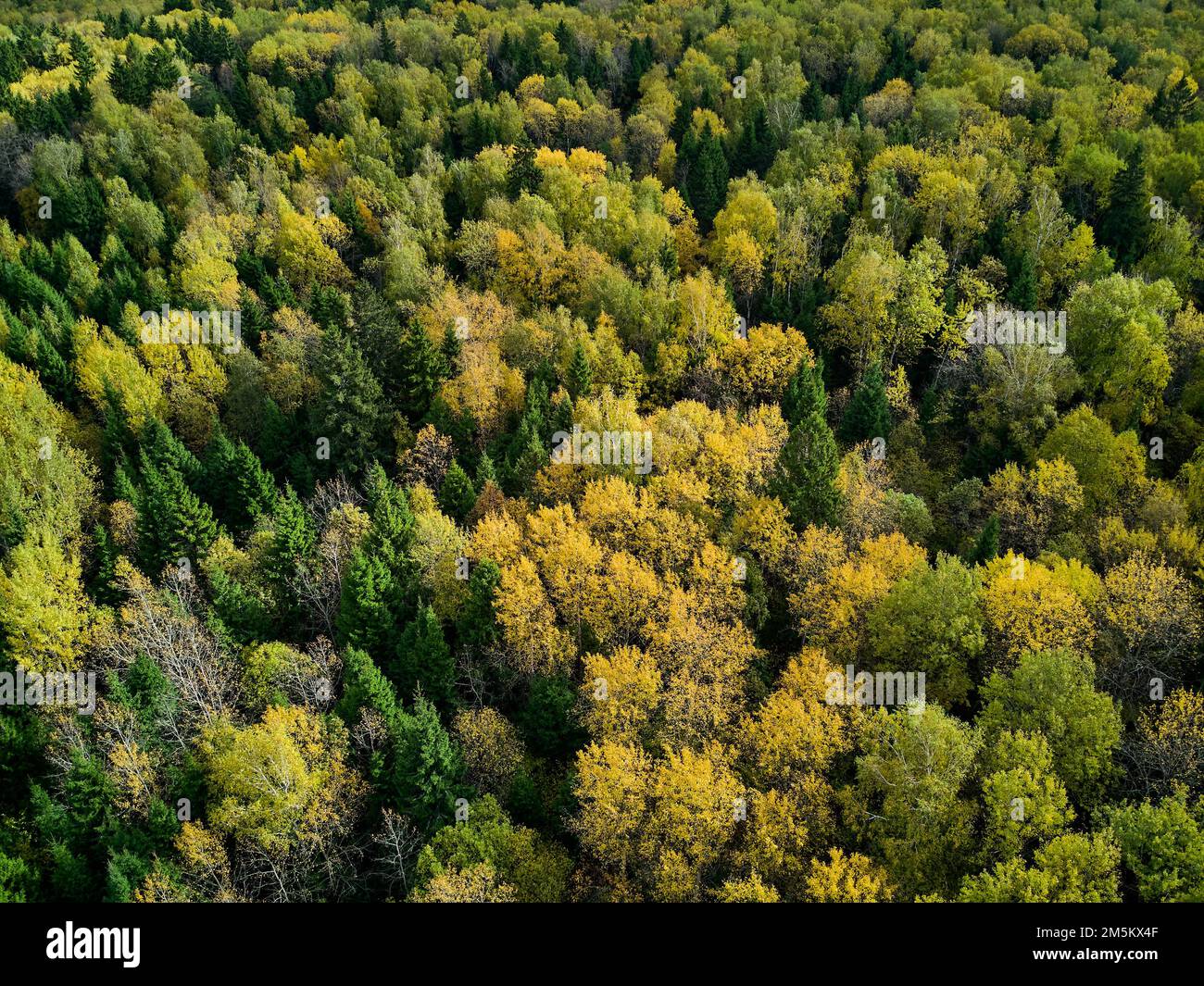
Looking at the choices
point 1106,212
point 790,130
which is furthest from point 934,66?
point 1106,212

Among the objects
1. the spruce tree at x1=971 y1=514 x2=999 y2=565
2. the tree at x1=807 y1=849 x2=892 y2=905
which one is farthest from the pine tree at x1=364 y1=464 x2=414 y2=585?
the spruce tree at x1=971 y1=514 x2=999 y2=565

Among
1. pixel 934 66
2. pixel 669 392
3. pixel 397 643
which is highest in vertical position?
pixel 934 66

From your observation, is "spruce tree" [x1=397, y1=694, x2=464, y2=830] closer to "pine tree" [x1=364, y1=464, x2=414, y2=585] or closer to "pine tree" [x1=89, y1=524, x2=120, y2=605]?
"pine tree" [x1=364, y1=464, x2=414, y2=585]

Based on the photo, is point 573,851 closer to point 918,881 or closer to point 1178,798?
point 918,881

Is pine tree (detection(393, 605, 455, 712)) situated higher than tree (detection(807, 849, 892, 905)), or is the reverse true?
pine tree (detection(393, 605, 455, 712))
